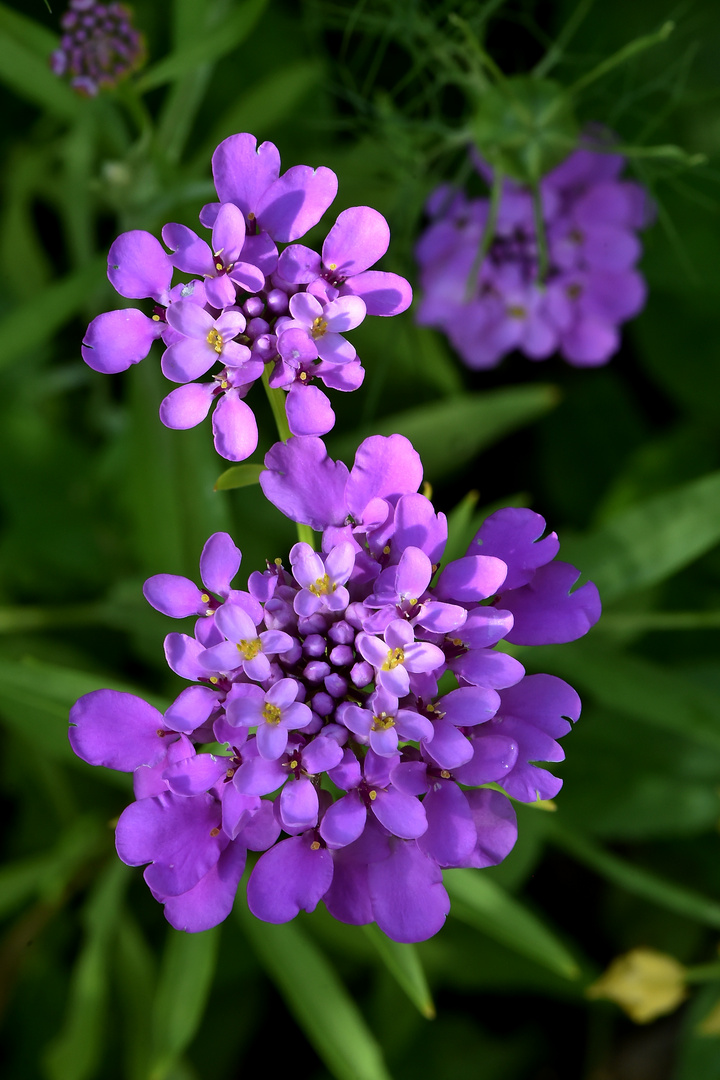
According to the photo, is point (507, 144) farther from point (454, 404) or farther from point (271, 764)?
point (271, 764)

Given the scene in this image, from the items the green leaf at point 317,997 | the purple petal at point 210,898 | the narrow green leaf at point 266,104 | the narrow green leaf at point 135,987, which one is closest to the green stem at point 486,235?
the narrow green leaf at point 266,104

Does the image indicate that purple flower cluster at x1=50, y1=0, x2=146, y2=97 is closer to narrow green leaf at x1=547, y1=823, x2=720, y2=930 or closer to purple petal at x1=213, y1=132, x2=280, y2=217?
purple petal at x1=213, y1=132, x2=280, y2=217

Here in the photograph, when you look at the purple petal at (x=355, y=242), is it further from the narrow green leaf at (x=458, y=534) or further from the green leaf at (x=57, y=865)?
the green leaf at (x=57, y=865)

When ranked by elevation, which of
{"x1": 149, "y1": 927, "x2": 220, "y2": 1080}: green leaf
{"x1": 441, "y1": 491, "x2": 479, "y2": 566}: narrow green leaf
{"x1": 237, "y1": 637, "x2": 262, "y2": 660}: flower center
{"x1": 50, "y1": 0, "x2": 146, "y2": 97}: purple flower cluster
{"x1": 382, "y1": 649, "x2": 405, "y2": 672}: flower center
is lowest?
{"x1": 149, "y1": 927, "x2": 220, "y2": 1080}: green leaf

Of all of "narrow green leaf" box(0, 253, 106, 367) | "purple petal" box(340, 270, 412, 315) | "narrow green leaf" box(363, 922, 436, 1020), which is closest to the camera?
"purple petal" box(340, 270, 412, 315)

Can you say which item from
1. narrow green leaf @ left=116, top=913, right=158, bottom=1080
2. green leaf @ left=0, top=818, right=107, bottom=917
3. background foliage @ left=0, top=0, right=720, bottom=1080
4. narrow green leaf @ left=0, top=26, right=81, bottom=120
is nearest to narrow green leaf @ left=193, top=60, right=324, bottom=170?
background foliage @ left=0, top=0, right=720, bottom=1080
